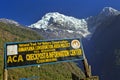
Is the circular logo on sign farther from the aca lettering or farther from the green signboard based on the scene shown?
the aca lettering

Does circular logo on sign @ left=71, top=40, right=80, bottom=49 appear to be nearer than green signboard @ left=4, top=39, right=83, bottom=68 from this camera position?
No

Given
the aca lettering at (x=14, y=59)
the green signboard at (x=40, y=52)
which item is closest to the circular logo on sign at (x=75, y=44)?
the green signboard at (x=40, y=52)

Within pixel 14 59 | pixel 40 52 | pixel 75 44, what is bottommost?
pixel 14 59

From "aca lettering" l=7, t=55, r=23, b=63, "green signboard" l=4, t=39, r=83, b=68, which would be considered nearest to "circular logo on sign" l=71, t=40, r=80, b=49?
"green signboard" l=4, t=39, r=83, b=68

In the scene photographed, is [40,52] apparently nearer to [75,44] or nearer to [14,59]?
[14,59]

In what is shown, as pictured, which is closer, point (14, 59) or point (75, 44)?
point (14, 59)

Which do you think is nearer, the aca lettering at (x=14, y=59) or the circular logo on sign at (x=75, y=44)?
the aca lettering at (x=14, y=59)

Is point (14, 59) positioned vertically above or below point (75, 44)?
below

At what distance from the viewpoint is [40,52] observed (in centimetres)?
1842

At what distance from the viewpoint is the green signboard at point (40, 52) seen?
58.8 ft

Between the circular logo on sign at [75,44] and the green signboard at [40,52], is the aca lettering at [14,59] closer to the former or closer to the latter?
the green signboard at [40,52]

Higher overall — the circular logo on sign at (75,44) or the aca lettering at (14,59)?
the circular logo on sign at (75,44)

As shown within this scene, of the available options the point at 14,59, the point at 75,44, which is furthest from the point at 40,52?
the point at 75,44

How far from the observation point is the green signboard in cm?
1792
